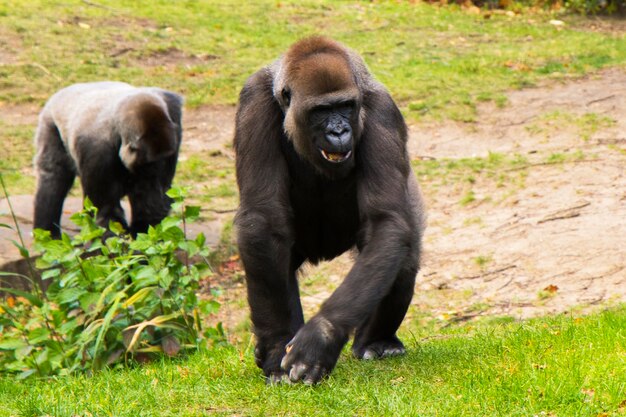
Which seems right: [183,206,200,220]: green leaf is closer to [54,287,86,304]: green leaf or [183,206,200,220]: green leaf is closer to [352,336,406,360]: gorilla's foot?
[54,287,86,304]: green leaf

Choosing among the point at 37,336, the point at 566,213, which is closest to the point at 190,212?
the point at 37,336

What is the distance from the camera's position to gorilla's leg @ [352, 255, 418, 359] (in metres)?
4.29

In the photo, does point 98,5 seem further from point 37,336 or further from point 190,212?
point 37,336

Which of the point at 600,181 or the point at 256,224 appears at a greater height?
the point at 256,224

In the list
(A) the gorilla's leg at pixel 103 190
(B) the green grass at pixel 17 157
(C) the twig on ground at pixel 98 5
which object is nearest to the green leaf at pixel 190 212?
(A) the gorilla's leg at pixel 103 190

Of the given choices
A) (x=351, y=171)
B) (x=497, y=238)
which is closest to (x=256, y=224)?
(x=351, y=171)

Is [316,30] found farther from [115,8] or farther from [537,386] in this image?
[537,386]

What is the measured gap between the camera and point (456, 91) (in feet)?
34.3

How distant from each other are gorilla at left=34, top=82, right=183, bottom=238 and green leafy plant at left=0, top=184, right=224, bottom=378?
2.00 m

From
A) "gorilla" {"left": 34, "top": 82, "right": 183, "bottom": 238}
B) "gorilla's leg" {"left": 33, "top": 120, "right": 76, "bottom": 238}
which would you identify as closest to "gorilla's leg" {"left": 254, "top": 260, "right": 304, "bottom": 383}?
"gorilla" {"left": 34, "top": 82, "right": 183, "bottom": 238}

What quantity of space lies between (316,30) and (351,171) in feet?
30.8

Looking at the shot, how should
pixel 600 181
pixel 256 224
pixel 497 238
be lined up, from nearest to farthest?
pixel 256 224 → pixel 497 238 → pixel 600 181

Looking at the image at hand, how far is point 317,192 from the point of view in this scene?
4.18m

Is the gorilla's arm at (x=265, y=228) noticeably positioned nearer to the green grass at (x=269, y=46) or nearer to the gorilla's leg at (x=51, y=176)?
the gorilla's leg at (x=51, y=176)
